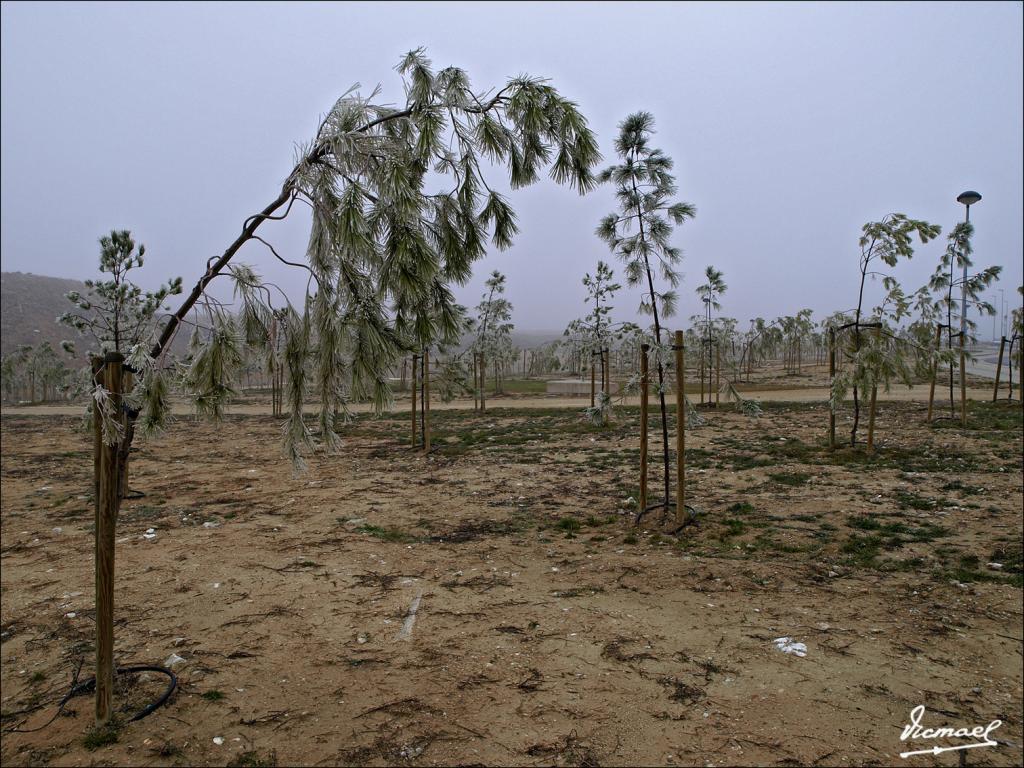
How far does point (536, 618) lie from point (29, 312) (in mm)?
88747

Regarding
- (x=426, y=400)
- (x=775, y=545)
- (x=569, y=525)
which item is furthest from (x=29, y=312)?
(x=775, y=545)

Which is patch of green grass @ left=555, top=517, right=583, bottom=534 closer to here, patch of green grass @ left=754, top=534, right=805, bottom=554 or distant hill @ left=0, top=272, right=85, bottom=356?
patch of green grass @ left=754, top=534, right=805, bottom=554

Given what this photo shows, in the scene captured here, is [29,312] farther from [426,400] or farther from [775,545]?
[775,545]

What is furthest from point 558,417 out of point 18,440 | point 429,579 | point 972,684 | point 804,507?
point 18,440

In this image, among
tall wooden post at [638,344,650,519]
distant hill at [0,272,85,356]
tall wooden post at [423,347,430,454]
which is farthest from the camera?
distant hill at [0,272,85,356]

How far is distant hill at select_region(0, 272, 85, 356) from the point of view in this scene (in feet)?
197

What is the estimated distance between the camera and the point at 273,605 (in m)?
4.79

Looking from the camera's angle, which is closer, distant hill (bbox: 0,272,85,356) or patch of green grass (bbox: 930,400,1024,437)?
patch of green grass (bbox: 930,400,1024,437)

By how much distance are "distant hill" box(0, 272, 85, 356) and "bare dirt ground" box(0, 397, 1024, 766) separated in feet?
182

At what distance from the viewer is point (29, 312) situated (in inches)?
2751

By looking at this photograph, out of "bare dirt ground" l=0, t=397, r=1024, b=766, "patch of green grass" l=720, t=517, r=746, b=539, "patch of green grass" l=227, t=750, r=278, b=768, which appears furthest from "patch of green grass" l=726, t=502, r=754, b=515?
"patch of green grass" l=227, t=750, r=278, b=768

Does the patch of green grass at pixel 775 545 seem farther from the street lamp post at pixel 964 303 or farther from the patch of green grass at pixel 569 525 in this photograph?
the street lamp post at pixel 964 303

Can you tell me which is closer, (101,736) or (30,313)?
(101,736)

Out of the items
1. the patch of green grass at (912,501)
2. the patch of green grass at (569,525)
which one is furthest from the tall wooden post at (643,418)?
the patch of green grass at (912,501)
